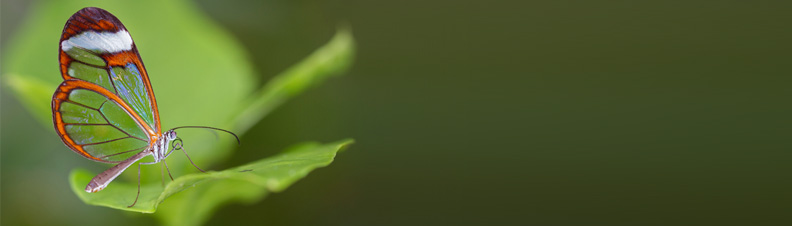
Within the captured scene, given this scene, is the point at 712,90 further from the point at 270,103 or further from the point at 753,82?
the point at 270,103

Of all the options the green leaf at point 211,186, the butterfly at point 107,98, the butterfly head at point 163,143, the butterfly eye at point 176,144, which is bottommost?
the green leaf at point 211,186

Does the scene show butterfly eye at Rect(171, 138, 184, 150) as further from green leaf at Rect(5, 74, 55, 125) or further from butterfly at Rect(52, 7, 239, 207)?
green leaf at Rect(5, 74, 55, 125)

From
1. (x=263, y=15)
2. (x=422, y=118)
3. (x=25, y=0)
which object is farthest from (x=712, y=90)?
(x=25, y=0)

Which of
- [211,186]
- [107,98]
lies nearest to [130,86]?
[107,98]

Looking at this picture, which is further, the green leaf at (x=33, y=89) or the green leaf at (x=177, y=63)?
the green leaf at (x=177, y=63)

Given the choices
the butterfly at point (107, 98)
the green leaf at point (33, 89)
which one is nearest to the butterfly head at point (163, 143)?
the butterfly at point (107, 98)

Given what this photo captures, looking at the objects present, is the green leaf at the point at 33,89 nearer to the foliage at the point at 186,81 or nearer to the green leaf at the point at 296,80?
the foliage at the point at 186,81

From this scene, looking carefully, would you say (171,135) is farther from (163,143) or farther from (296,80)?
(296,80)
